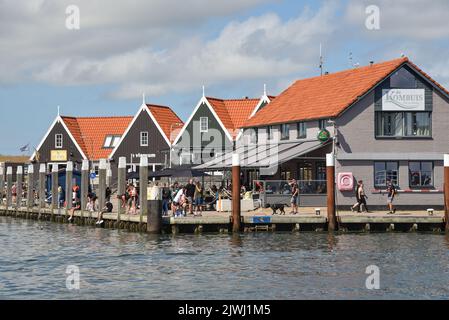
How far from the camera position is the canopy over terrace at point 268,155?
48.2 metres

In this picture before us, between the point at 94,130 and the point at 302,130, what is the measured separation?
37.8 m

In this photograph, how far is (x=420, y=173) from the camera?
4919 cm

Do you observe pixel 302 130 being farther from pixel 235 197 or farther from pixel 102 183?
pixel 235 197

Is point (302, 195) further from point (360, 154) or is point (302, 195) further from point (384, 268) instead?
point (384, 268)

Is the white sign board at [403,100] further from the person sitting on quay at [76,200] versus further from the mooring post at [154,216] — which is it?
the person sitting on quay at [76,200]

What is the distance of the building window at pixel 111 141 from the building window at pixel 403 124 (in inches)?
1567

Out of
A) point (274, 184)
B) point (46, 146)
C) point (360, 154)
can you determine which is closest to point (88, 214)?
point (274, 184)

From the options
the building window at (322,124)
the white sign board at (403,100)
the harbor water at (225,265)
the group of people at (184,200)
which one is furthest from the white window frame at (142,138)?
the harbor water at (225,265)

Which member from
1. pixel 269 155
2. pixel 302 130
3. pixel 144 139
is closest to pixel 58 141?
pixel 144 139

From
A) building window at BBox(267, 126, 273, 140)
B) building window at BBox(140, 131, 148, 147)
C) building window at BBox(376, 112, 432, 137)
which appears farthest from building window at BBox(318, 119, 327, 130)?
building window at BBox(140, 131, 148, 147)

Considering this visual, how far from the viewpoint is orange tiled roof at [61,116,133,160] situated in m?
83.9

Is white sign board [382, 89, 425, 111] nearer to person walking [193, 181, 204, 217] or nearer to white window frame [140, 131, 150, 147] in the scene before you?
person walking [193, 181, 204, 217]

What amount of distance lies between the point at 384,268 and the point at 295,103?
A: 28257 mm

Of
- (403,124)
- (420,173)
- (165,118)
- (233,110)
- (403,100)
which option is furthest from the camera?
(165,118)
